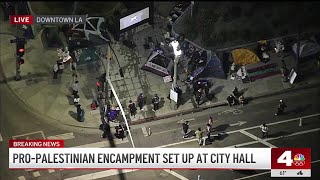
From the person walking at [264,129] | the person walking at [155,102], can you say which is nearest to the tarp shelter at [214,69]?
the person walking at [155,102]

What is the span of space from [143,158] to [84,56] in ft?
53.0

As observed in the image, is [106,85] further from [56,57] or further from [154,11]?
[154,11]

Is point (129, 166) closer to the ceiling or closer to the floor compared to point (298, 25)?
closer to the floor

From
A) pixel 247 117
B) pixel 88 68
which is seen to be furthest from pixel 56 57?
pixel 247 117

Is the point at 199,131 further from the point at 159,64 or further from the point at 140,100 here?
the point at 159,64

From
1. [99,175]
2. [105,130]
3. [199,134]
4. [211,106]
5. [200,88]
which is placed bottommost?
[99,175]

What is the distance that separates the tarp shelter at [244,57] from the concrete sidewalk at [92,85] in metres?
1.64

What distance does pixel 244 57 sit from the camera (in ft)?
217

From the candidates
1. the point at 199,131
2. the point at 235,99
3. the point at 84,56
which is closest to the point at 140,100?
the point at 199,131

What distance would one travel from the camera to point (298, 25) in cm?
5178

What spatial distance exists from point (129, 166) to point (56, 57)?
56.1ft

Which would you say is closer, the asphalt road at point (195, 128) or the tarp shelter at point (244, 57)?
the asphalt road at point (195, 128)

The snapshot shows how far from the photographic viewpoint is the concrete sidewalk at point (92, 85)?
63.0 metres

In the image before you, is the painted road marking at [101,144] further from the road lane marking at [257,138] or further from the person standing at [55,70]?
the road lane marking at [257,138]
